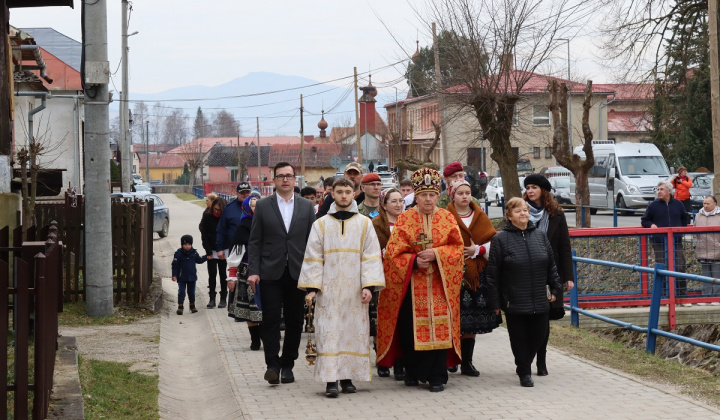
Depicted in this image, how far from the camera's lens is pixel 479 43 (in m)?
27.9

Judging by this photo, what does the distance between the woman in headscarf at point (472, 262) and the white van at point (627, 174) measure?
2659cm

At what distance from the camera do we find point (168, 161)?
170 meters

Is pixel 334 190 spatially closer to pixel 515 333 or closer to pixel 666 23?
pixel 515 333

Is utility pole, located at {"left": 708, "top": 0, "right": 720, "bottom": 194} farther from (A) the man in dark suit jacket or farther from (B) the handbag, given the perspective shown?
(A) the man in dark suit jacket

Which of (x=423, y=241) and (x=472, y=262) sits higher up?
(x=423, y=241)

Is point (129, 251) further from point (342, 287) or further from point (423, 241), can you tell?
point (423, 241)

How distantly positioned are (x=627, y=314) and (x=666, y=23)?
14239mm

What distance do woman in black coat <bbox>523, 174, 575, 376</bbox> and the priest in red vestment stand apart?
1016 mm

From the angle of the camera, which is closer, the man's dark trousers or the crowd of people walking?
the crowd of people walking

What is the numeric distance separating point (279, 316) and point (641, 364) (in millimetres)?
3747

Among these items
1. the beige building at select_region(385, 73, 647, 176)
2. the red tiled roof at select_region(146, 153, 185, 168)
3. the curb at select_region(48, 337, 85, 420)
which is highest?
the red tiled roof at select_region(146, 153, 185, 168)

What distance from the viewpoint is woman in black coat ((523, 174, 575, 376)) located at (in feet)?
29.2

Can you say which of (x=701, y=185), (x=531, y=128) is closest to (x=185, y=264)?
(x=701, y=185)

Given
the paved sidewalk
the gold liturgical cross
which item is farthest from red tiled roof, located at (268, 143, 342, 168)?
the gold liturgical cross
